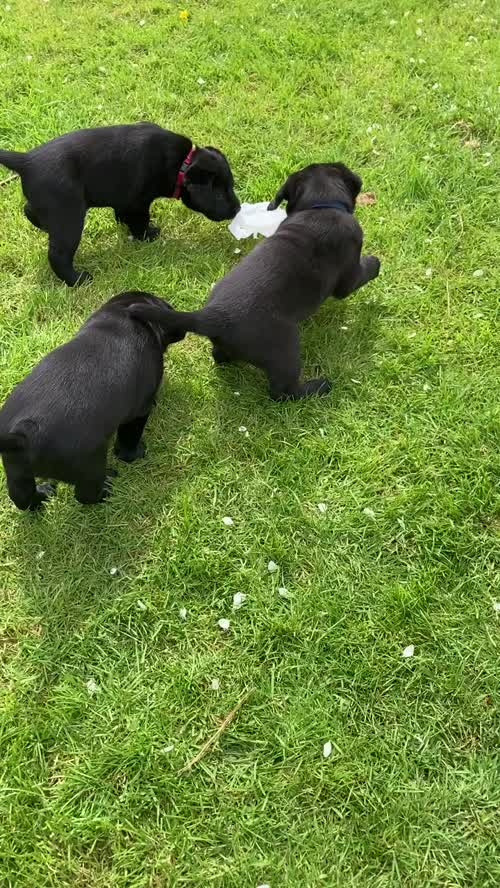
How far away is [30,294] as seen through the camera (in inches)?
172

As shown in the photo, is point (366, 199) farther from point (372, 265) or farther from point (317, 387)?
point (317, 387)

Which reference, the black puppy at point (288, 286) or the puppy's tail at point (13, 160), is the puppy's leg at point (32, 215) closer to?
the puppy's tail at point (13, 160)

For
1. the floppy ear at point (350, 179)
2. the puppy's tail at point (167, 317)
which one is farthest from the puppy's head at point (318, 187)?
the puppy's tail at point (167, 317)

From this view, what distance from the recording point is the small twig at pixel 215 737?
2.70 m

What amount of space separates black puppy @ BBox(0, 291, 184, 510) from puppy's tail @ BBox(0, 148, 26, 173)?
1257 mm

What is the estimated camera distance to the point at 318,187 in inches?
156

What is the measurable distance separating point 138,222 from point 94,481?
2.18 meters

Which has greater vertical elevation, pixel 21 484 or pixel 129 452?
pixel 21 484

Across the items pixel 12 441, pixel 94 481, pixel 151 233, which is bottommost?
pixel 94 481

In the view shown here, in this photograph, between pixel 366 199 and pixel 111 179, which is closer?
pixel 111 179

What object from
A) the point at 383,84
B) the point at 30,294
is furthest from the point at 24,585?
the point at 383,84

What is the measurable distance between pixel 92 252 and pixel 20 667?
291 centimetres

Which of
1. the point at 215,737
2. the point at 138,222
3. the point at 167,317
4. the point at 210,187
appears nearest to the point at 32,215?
the point at 138,222

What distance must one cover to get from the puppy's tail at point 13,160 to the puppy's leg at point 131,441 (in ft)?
5.89
